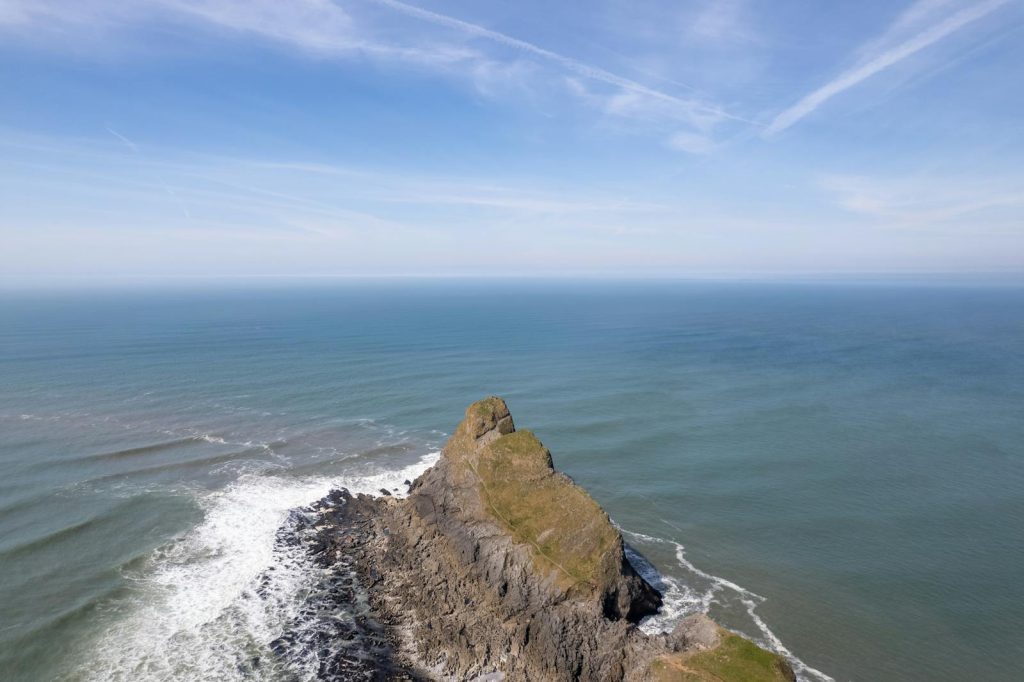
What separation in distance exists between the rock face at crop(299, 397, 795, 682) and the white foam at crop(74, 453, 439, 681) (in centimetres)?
498

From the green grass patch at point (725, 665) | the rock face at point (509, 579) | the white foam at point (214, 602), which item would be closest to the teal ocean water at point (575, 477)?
the white foam at point (214, 602)

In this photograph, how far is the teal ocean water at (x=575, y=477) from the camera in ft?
103

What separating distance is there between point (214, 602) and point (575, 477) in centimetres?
3200

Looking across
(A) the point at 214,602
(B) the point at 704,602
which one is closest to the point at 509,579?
(B) the point at 704,602

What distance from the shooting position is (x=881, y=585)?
35.7 m

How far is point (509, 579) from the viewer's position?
102 feet

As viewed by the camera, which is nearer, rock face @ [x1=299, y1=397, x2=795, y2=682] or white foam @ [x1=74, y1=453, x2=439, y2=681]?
rock face @ [x1=299, y1=397, x2=795, y2=682]

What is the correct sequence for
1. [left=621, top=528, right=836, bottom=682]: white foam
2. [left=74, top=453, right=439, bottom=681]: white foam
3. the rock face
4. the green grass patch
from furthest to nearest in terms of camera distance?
[left=621, top=528, right=836, bottom=682]: white foam < [left=74, top=453, right=439, bottom=681]: white foam < the rock face < the green grass patch

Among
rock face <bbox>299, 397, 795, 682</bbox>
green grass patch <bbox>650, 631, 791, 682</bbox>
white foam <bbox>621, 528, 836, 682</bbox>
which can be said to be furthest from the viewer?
white foam <bbox>621, 528, 836, 682</bbox>

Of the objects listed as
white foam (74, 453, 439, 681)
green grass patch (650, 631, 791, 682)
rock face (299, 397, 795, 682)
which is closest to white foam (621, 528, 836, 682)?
rock face (299, 397, 795, 682)

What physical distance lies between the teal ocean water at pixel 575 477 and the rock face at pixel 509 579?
520 cm

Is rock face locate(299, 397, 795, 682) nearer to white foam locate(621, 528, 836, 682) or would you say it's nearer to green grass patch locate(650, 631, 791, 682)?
green grass patch locate(650, 631, 791, 682)

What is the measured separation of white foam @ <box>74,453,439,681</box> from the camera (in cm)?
2858

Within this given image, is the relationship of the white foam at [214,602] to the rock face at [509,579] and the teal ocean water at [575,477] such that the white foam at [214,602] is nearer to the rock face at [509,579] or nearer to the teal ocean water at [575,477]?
the teal ocean water at [575,477]
